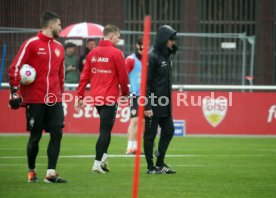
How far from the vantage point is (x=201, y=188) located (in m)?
12.3

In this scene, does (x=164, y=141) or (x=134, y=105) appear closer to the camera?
(x=164, y=141)

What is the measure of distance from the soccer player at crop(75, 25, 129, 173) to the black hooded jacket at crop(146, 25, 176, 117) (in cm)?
39

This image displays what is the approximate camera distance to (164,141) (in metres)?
14.4

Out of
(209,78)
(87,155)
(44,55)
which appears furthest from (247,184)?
(209,78)

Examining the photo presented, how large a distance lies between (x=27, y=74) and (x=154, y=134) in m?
2.71

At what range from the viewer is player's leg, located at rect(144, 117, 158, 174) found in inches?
564

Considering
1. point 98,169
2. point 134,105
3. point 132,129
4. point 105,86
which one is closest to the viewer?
point 98,169

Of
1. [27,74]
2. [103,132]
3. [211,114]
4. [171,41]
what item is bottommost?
[211,114]

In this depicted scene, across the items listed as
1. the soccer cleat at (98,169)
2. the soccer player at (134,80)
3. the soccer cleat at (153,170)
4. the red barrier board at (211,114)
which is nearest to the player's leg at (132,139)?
the soccer player at (134,80)

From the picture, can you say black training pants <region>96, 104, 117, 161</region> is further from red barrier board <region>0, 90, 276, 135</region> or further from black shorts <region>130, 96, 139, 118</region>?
red barrier board <region>0, 90, 276, 135</region>

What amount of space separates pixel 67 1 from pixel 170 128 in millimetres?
14369

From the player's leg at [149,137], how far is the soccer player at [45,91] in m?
1.94

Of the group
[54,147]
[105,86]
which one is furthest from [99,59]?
[54,147]

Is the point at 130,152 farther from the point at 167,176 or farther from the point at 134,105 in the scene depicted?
the point at 167,176
